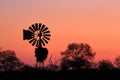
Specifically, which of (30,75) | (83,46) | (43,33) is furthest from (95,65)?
(30,75)

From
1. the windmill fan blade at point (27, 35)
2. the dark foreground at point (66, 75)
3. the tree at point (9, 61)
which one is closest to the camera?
the dark foreground at point (66, 75)

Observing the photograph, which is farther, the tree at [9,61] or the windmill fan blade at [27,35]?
the tree at [9,61]

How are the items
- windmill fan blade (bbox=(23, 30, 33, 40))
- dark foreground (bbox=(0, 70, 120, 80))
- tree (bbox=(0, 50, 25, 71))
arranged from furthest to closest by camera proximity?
tree (bbox=(0, 50, 25, 71)) → windmill fan blade (bbox=(23, 30, 33, 40)) → dark foreground (bbox=(0, 70, 120, 80))

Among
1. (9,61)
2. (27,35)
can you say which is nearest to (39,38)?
(27,35)

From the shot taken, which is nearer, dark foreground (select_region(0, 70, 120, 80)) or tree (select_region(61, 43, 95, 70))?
dark foreground (select_region(0, 70, 120, 80))

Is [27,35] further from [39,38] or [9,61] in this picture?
[9,61]

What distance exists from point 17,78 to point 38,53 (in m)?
13.4

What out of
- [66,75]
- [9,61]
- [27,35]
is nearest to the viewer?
[66,75]

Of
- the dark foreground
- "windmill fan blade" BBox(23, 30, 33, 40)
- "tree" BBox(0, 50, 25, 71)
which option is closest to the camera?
the dark foreground

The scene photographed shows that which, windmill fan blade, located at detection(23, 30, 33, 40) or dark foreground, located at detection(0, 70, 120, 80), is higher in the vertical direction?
windmill fan blade, located at detection(23, 30, 33, 40)

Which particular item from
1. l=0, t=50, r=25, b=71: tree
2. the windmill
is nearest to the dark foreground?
the windmill

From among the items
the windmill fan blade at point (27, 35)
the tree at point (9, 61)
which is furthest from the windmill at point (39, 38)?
the tree at point (9, 61)

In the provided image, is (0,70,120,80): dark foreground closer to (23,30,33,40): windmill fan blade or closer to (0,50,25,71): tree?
(23,30,33,40): windmill fan blade

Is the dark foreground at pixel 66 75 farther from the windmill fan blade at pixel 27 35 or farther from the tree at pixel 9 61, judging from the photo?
the tree at pixel 9 61
